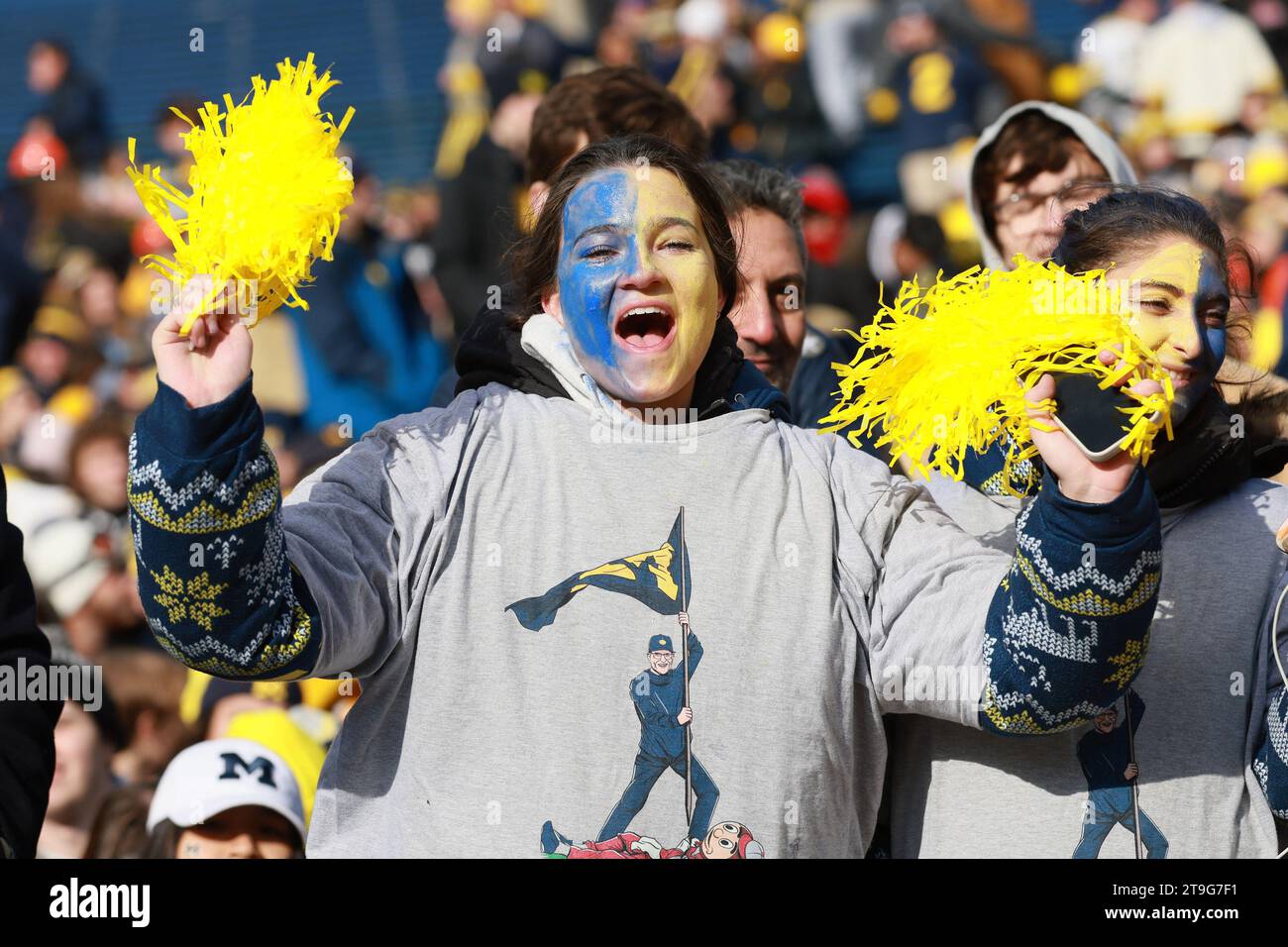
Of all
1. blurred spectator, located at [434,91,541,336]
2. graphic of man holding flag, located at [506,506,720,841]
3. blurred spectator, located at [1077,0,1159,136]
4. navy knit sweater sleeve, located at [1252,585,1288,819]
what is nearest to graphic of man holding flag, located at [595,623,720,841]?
graphic of man holding flag, located at [506,506,720,841]

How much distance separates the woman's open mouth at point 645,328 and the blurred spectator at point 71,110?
7913mm

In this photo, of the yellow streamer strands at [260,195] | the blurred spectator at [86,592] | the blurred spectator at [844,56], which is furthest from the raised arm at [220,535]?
the blurred spectator at [844,56]

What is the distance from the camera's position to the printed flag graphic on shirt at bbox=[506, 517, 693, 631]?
99.1 inches

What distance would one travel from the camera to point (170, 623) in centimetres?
228

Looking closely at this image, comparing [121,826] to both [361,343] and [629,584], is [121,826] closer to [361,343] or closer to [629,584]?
[629,584]

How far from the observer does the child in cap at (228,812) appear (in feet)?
12.5

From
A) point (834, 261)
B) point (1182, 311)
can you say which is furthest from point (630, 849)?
point (834, 261)

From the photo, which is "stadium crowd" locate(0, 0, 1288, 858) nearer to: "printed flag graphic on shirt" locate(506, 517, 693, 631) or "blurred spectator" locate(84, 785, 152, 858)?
"blurred spectator" locate(84, 785, 152, 858)

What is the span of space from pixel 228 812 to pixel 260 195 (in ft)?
6.18

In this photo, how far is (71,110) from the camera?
9875mm

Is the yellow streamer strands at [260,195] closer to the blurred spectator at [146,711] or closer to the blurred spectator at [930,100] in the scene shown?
the blurred spectator at [146,711]
